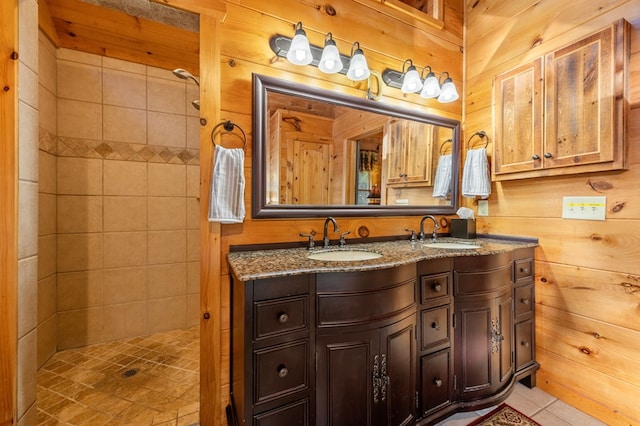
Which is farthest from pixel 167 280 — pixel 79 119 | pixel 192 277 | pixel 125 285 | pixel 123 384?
pixel 79 119

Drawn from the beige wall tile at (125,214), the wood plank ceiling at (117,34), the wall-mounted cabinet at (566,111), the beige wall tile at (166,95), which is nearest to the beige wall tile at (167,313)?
the beige wall tile at (125,214)

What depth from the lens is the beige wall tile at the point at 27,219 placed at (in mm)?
917

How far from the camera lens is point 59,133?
6.54 feet

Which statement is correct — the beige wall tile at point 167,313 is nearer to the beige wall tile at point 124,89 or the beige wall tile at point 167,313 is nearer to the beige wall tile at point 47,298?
the beige wall tile at point 47,298

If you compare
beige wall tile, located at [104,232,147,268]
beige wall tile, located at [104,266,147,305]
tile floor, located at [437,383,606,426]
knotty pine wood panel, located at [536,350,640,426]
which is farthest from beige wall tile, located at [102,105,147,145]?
knotty pine wood panel, located at [536,350,640,426]

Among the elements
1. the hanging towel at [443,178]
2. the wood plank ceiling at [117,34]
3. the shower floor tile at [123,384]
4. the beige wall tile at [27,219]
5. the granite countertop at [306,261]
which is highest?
the wood plank ceiling at [117,34]

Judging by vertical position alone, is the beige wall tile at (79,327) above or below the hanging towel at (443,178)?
below

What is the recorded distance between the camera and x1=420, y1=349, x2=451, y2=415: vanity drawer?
1295mm

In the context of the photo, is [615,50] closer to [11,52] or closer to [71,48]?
[11,52]

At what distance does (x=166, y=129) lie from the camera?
2.32m

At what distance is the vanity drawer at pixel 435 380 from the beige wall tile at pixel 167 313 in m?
2.03

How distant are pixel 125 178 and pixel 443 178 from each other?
2463 millimetres

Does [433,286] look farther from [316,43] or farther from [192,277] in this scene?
[192,277]

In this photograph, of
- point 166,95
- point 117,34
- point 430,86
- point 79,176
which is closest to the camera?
point 430,86
